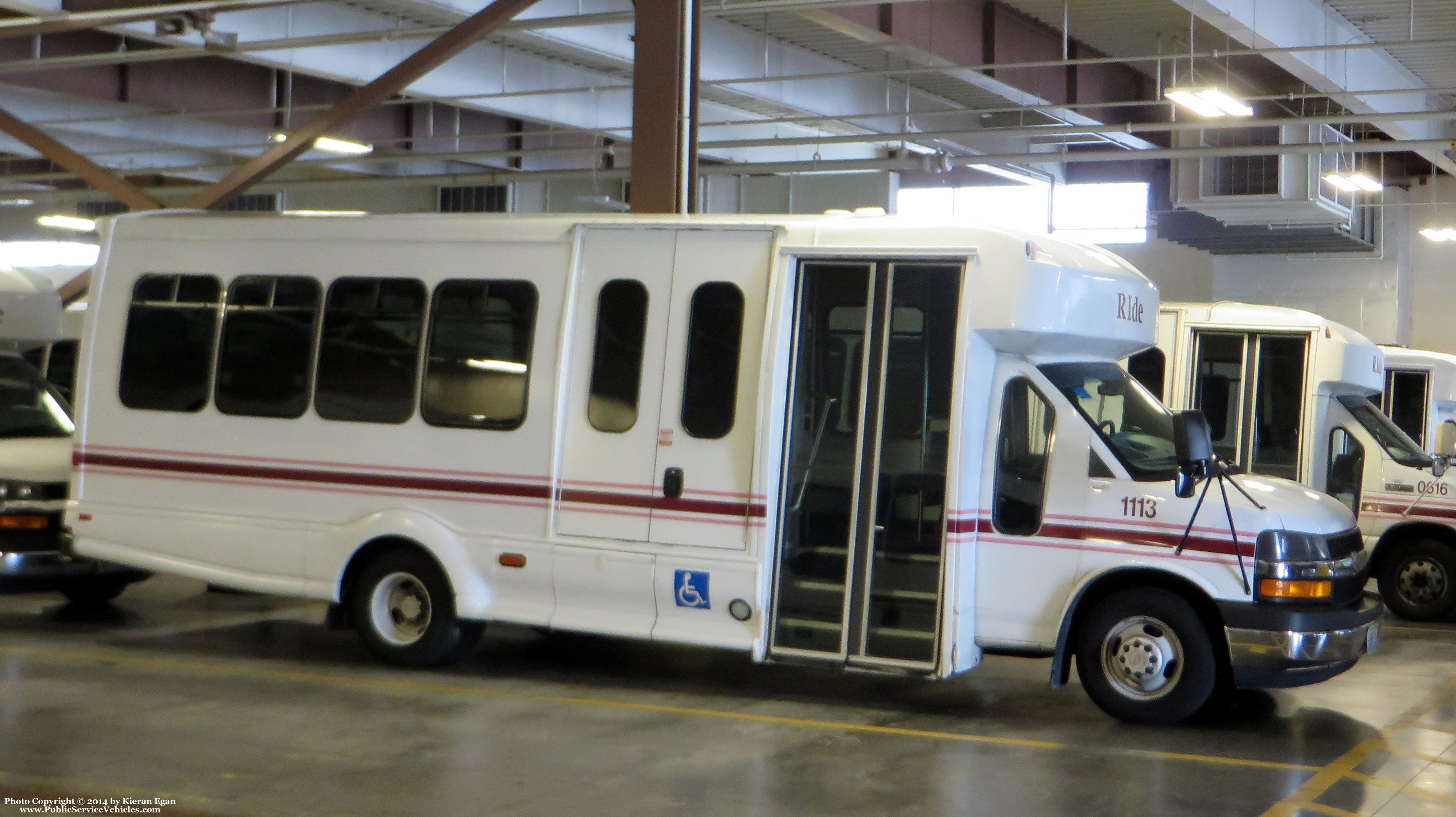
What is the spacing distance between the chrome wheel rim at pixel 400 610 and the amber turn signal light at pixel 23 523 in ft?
9.25

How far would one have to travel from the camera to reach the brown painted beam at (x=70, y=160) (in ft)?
52.1

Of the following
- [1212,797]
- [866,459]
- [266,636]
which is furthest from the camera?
[266,636]

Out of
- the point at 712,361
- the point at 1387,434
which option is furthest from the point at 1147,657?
the point at 1387,434

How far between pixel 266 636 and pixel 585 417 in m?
3.46

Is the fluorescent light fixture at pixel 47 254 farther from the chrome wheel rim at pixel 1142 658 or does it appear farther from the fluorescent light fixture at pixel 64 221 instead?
the chrome wheel rim at pixel 1142 658

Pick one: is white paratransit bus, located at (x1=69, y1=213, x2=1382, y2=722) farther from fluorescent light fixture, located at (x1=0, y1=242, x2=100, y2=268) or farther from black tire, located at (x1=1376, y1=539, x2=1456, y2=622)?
fluorescent light fixture, located at (x1=0, y1=242, x2=100, y2=268)

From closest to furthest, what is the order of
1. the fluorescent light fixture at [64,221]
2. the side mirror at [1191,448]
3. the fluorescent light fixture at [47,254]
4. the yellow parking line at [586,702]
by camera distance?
the yellow parking line at [586,702], the side mirror at [1191,448], the fluorescent light fixture at [64,221], the fluorescent light fixture at [47,254]

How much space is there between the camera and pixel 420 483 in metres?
9.02

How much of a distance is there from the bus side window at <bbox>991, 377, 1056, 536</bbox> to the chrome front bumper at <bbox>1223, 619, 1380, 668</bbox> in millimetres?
1200

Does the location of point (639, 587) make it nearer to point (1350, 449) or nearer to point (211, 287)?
point (211, 287)

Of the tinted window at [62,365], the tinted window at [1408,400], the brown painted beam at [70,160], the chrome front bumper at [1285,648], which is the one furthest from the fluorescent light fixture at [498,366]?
the tinted window at [62,365]

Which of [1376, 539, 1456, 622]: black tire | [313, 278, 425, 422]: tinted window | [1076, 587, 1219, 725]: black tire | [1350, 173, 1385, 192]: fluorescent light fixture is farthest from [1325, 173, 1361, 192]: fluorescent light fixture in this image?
[313, 278, 425, 422]: tinted window

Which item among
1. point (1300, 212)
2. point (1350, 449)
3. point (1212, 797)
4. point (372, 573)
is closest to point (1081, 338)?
point (1212, 797)

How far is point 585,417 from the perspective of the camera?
869 centimetres
